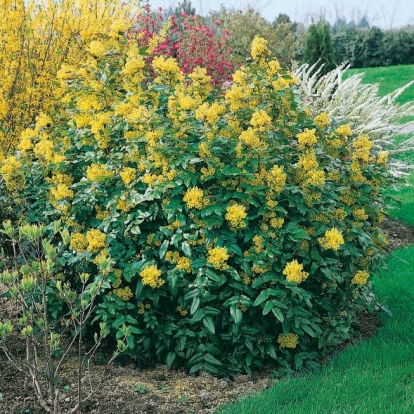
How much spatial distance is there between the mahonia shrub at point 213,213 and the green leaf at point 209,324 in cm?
1

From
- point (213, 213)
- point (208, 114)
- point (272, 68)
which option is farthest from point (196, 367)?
point (272, 68)

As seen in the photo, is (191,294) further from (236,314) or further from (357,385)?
(357,385)

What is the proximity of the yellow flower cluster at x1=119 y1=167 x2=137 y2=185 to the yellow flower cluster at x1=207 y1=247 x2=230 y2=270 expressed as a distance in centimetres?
62

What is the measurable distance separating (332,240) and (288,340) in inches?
24.2

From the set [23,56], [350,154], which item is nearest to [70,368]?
[350,154]

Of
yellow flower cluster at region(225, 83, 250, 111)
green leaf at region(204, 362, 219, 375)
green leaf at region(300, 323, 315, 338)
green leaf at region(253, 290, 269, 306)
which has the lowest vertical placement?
green leaf at region(204, 362, 219, 375)

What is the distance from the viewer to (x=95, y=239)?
335cm

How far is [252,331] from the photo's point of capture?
3.41 meters

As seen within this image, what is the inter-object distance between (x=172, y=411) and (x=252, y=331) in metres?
0.61

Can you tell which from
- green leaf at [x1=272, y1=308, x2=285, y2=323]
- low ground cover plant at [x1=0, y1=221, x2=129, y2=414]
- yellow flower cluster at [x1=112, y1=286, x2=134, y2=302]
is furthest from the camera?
yellow flower cluster at [x1=112, y1=286, x2=134, y2=302]

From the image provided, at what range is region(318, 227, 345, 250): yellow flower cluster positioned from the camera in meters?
3.37

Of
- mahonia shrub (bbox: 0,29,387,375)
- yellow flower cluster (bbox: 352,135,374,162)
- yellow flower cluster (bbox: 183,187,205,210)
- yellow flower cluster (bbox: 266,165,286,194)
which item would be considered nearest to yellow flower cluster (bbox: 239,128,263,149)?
mahonia shrub (bbox: 0,29,387,375)

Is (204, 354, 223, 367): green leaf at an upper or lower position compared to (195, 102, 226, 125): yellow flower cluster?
lower

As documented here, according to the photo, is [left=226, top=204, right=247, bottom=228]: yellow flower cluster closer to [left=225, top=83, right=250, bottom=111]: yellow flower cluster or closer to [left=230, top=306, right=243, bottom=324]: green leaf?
[left=230, top=306, right=243, bottom=324]: green leaf
